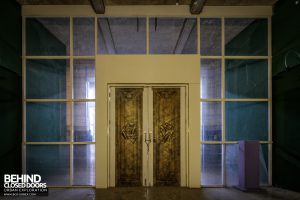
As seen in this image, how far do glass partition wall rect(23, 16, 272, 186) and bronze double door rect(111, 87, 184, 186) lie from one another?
0.61m

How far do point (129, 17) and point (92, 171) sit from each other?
3857 mm

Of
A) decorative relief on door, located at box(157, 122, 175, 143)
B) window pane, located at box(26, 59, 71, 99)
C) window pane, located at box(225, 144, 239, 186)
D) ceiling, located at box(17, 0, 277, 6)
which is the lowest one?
window pane, located at box(225, 144, 239, 186)

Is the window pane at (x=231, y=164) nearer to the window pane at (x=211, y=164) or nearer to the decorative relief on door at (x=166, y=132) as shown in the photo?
the window pane at (x=211, y=164)

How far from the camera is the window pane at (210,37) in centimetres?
677

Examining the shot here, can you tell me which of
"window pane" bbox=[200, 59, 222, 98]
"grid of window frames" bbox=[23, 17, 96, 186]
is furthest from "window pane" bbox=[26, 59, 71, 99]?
"window pane" bbox=[200, 59, 222, 98]

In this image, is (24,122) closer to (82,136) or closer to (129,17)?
(82,136)

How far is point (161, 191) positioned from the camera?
6082 millimetres

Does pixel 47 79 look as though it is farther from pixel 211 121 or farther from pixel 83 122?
pixel 211 121

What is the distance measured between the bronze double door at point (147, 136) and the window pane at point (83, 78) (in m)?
0.64

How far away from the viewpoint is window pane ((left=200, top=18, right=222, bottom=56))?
6.77 meters
